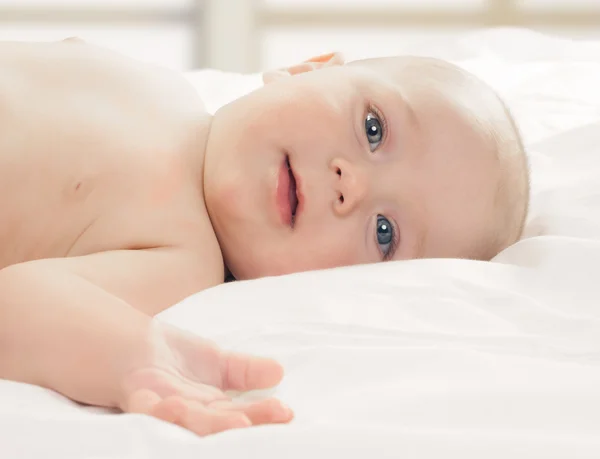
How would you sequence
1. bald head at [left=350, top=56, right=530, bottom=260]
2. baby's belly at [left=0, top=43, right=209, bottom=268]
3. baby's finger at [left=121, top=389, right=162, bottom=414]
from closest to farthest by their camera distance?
baby's finger at [left=121, top=389, right=162, bottom=414], baby's belly at [left=0, top=43, right=209, bottom=268], bald head at [left=350, top=56, right=530, bottom=260]

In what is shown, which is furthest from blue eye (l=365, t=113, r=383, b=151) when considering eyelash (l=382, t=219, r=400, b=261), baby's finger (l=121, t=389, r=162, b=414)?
baby's finger (l=121, t=389, r=162, b=414)

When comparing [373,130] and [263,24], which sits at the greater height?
[373,130]

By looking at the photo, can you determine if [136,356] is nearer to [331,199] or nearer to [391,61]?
[331,199]

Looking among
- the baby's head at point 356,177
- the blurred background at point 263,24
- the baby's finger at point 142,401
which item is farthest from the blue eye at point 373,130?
the blurred background at point 263,24

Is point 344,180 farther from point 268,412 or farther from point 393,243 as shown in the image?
point 268,412

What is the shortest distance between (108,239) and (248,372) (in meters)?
0.40

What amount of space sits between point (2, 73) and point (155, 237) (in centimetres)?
33

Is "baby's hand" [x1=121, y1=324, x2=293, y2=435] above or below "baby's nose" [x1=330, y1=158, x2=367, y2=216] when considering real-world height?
below

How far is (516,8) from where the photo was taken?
3.01 metres

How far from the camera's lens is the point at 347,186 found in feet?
3.45

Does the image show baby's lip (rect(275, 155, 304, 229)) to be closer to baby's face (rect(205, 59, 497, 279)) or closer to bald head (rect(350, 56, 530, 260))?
baby's face (rect(205, 59, 497, 279))

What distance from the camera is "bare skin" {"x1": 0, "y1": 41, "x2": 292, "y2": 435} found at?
2.21 ft

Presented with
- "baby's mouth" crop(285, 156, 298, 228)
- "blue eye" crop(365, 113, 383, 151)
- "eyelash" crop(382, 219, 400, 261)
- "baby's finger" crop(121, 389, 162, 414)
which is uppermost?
"blue eye" crop(365, 113, 383, 151)

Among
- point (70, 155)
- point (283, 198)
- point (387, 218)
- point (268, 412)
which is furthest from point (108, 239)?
point (268, 412)
